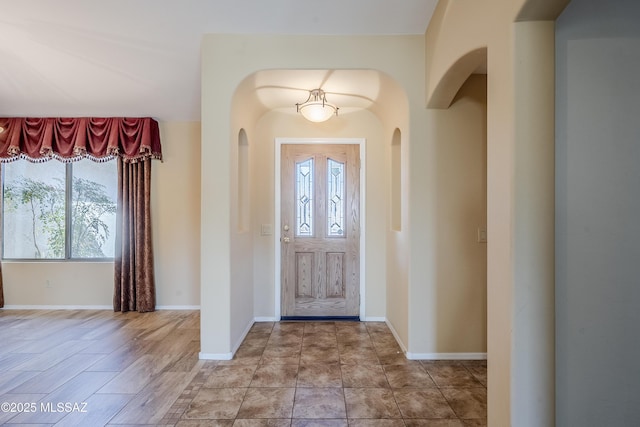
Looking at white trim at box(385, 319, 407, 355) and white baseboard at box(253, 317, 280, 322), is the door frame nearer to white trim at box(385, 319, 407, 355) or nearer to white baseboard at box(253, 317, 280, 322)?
white baseboard at box(253, 317, 280, 322)

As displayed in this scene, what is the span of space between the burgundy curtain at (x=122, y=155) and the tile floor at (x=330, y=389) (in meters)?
2.08

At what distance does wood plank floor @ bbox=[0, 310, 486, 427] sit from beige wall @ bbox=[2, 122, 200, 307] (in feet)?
2.48

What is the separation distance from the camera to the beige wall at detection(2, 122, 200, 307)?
4211mm

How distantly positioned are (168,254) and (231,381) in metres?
2.42

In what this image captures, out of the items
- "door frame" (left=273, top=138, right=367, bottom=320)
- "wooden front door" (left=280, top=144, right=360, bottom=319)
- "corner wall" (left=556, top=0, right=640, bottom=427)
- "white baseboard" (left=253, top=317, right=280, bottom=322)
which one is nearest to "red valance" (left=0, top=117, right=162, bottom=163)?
"door frame" (left=273, top=138, right=367, bottom=320)

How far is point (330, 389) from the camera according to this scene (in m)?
2.26

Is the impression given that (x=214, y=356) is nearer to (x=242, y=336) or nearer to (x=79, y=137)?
(x=242, y=336)

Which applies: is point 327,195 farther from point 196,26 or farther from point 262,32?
point 196,26

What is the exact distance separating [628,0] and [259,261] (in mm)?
3542

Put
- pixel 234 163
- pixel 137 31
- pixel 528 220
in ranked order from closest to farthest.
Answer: pixel 528 220 < pixel 137 31 < pixel 234 163

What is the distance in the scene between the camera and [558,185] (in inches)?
58.1

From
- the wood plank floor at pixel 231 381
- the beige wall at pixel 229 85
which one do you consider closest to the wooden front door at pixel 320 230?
the wood plank floor at pixel 231 381

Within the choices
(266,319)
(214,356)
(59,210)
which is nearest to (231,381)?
(214,356)

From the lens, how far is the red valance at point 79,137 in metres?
4.05
